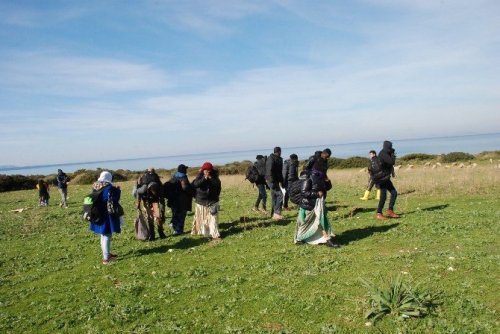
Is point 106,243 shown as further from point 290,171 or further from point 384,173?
point 384,173

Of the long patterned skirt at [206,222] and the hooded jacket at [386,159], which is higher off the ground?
the hooded jacket at [386,159]

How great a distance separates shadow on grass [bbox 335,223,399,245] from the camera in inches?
462

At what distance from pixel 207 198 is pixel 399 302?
22.8 feet

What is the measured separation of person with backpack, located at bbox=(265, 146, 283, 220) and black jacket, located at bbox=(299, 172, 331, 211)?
14.1 feet

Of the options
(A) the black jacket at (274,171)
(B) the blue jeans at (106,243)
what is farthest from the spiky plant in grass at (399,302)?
(A) the black jacket at (274,171)

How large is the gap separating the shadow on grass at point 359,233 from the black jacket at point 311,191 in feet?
4.96

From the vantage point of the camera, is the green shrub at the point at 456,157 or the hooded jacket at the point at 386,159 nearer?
the hooded jacket at the point at 386,159

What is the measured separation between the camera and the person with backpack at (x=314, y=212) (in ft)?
35.6

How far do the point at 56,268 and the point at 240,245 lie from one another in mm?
4960

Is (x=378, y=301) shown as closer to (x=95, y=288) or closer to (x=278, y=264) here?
(x=278, y=264)

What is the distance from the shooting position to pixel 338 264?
9.22 m

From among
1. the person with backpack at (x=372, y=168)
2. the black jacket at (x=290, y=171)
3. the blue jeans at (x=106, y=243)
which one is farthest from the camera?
the black jacket at (x=290, y=171)

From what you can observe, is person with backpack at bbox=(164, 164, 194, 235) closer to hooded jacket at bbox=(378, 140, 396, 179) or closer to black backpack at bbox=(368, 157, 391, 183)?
black backpack at bbox=(368, 157, 391, 183)

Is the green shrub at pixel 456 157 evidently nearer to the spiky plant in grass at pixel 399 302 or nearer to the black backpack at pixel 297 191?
the black backpack at pixel 297 191
